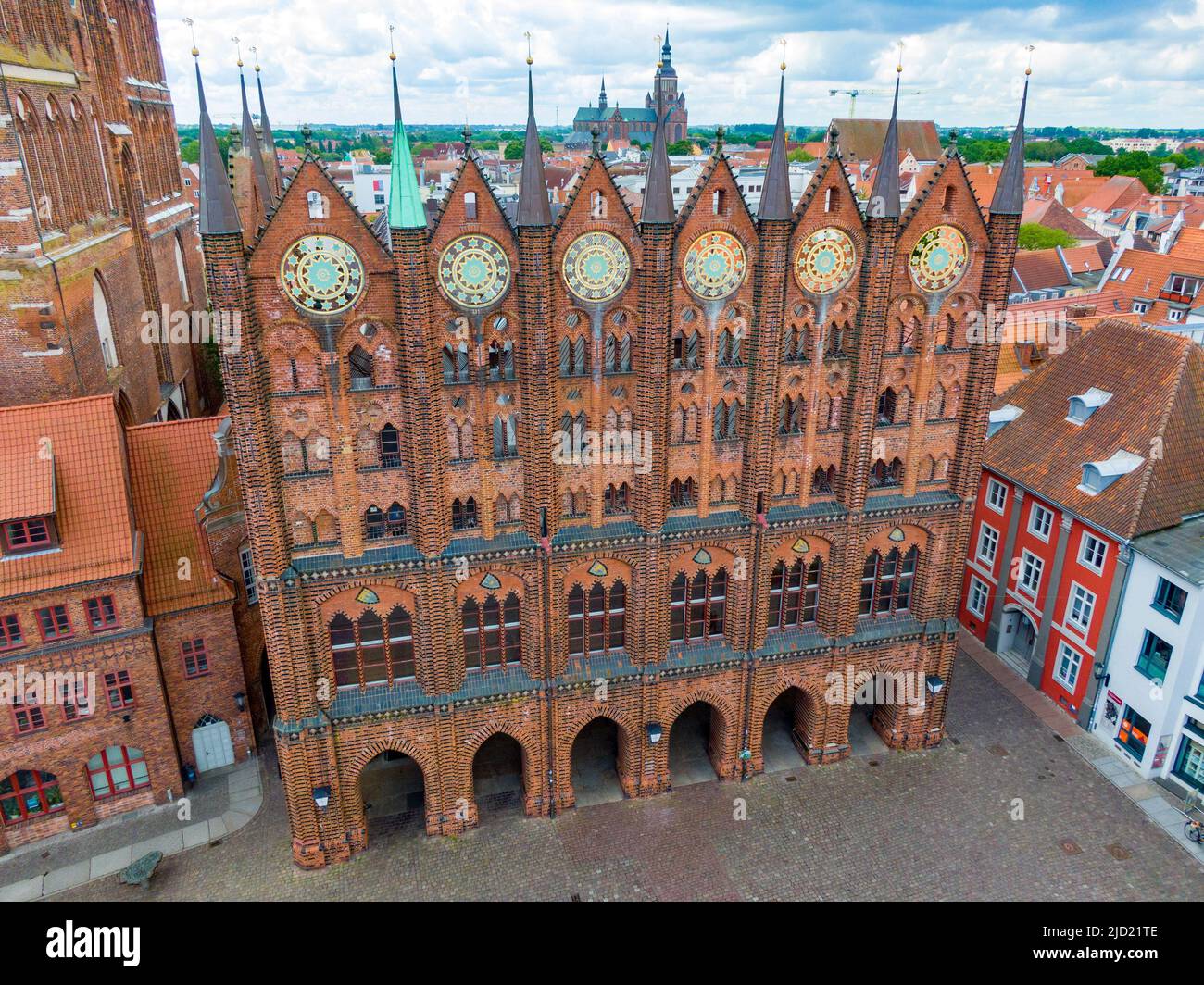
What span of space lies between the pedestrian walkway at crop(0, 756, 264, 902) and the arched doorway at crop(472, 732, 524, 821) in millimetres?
8304

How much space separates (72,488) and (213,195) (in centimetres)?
1275

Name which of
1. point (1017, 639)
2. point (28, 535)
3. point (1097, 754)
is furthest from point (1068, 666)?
point (28, 535)

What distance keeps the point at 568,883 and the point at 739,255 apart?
21649 mm

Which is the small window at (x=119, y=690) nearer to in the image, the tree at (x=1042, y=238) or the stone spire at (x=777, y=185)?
the stone spire at (x=777, y=185)

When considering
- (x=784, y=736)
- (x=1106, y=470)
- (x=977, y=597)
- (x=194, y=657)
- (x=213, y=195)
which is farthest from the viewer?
(x=977, y=597)

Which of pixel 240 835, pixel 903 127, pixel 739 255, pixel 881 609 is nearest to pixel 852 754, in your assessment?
pixel 881 609

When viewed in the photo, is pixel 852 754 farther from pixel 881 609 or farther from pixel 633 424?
pixel 633 424

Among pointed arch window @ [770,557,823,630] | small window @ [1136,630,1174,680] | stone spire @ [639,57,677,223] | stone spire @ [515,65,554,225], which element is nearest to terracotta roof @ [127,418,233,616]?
stone spire @ [515,65,554,225]

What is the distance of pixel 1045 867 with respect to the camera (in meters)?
29.1

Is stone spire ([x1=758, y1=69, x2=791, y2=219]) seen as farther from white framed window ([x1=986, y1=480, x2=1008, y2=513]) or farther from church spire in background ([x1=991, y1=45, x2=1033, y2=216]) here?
white framed window ([x1=986, y1=480, x2=1008, y2=513])

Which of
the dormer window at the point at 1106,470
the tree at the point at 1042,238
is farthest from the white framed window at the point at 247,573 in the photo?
the tree at the point at 1042,238

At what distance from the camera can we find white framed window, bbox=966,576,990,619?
42094mm

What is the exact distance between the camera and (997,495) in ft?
134

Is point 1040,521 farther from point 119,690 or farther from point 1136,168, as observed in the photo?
point 1136,168
